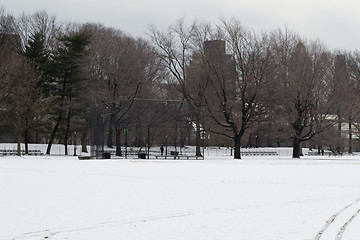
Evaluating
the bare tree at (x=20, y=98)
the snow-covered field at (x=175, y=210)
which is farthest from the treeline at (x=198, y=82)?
the snow-covered field at (x=175, y=210)

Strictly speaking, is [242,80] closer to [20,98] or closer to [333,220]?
[20,98]

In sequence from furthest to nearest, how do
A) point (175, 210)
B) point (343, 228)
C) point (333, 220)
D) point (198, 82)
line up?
A: point (198, 82) < point (175, 210) < point (333, 220) < point (343, 228)

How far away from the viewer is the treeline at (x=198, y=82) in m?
42.3

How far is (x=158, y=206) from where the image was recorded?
1227 cm

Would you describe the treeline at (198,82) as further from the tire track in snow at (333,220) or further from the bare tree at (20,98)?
the tire track in snow at (333,220)

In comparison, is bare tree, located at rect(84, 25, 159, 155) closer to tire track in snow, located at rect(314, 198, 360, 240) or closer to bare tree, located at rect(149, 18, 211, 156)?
bare tree, located at rect(149, 18, 211, 156)

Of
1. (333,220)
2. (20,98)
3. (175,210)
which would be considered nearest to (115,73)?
(20,98)

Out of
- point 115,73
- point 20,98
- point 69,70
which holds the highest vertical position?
point 69,70

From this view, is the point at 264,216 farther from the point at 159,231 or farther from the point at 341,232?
the point at 159,231

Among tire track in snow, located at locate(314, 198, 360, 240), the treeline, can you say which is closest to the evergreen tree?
the treeline

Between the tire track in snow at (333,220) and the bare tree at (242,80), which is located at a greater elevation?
the bare tree at (242,80)

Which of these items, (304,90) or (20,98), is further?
(304,90)

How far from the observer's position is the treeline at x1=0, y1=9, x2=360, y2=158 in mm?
42312

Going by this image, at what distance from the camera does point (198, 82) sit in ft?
147
